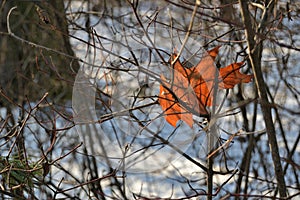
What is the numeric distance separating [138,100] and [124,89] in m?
0.09

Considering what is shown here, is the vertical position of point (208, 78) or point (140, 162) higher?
point (208, 78)

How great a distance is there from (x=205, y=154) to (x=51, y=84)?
312cm

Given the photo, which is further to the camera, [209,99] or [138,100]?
[138,100]

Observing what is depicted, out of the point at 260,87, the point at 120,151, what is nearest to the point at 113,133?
the point at 120,151

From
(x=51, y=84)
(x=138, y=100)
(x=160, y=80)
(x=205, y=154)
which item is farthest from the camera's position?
(x=51, y=84)

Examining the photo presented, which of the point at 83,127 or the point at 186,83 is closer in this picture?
the point at 186,83

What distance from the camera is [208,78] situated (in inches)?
47.2

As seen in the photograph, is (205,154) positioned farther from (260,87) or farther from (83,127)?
(83,127)

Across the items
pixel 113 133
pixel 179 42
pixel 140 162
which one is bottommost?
pixel 140 162

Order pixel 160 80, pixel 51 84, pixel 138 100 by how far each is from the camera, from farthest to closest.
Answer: pixel 51 84 < pixel 138 100 < pixel 160 80

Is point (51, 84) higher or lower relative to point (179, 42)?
higher

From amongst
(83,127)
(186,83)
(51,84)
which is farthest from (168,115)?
(51,84)

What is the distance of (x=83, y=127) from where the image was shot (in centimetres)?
147

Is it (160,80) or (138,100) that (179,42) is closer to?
(160,80)
